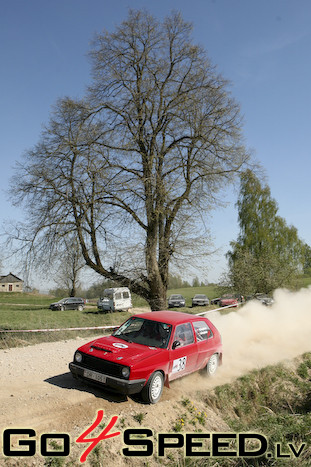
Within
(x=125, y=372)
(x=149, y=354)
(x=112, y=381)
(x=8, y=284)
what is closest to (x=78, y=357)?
(x=112, y=381)

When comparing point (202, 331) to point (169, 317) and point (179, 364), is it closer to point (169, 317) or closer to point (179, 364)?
point (169, 317)

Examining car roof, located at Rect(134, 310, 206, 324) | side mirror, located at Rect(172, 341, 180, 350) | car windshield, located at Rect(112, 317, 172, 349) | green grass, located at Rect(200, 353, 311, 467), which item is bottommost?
green grass, located at Rect(200, 353, 311, 467)

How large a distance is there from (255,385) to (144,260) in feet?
21.8

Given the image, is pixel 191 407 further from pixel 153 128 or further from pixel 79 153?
pixel 153 128

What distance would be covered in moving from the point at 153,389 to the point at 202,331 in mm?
2522

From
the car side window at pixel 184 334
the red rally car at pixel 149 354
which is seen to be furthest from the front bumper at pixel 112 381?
the car side window at pixel 184 334

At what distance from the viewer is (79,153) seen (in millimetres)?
14773

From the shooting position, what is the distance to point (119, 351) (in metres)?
7.68

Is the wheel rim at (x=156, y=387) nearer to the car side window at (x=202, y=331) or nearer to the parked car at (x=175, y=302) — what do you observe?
the car side window at (x=202, y=331)

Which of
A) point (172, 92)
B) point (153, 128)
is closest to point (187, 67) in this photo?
point (172, 92)

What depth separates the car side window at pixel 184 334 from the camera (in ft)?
28.2

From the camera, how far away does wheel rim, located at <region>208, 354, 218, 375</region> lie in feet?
32.4

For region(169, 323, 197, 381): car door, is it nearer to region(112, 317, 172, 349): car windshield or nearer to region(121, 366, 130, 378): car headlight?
region(112, 317, 172, 349): car windshield

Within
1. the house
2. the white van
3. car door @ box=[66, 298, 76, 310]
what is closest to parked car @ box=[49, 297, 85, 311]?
car door @ box=[66, 298, 76, 310]
